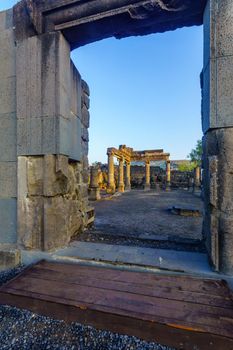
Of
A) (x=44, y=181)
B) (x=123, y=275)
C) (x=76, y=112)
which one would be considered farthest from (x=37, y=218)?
(x=76, y=112)

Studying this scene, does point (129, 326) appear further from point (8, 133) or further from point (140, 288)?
point (8, 133)

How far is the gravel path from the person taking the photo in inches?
47.9

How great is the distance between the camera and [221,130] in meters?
1.76

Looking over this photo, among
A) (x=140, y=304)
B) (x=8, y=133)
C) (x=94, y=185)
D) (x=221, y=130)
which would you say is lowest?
(x=140, y=304)

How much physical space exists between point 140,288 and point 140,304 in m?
0.19

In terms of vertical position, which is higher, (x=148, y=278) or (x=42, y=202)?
(x=42, y=202)

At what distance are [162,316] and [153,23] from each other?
9.22ft

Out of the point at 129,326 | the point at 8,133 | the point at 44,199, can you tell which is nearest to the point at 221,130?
the point at 129,326

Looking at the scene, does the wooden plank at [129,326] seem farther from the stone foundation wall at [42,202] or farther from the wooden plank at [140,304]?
the stone foundation wall at [42,202]

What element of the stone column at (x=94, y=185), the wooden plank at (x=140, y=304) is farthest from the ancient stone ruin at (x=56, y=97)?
the stone column at (x=94, y=185)

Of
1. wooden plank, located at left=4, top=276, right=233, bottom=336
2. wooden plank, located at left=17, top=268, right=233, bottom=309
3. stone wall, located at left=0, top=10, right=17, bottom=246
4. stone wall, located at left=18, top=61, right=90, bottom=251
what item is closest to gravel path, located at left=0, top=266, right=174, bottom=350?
wooden plank, located at left=4, top=276, right=233, bottom=336

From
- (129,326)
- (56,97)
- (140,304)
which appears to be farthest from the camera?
(56,97)

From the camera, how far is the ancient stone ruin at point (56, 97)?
1.77 metres

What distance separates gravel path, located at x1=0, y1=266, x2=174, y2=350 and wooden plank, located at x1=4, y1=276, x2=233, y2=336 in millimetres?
151
